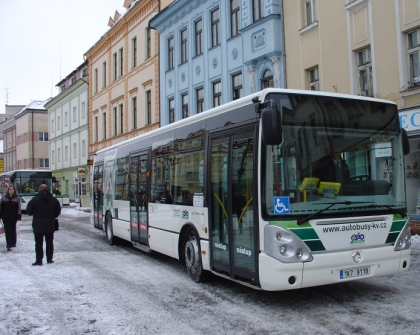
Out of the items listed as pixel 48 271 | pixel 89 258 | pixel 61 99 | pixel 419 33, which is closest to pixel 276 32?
pixel 419 33

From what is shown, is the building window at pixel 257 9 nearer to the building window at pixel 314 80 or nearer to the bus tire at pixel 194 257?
the building window at pixel 314 80

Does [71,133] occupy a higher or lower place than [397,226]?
higher

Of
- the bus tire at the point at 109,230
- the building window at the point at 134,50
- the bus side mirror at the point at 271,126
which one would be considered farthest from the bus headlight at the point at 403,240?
the building window at the point at 134,50

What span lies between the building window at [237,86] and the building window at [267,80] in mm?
1626

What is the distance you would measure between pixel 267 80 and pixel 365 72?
520 centimetres

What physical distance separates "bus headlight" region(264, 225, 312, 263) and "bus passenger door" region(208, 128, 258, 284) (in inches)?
13.5

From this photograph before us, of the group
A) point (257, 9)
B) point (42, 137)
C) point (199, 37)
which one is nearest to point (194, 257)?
point (257, 9)

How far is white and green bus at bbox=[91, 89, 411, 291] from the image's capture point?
6230mm

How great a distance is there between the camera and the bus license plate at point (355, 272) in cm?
638

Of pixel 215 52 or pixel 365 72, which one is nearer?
pixel 365 72

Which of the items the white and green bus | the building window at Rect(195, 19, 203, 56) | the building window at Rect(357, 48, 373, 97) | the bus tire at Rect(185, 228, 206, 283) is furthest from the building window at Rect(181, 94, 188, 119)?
the white and green bus

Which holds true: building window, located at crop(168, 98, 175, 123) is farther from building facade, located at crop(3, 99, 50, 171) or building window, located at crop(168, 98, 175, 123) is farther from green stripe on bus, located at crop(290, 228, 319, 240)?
building facade, located at crop(3, 99, 50, 171)

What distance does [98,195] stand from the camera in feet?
51.0

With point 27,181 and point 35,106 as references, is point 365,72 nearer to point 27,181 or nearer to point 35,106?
point 27,181
